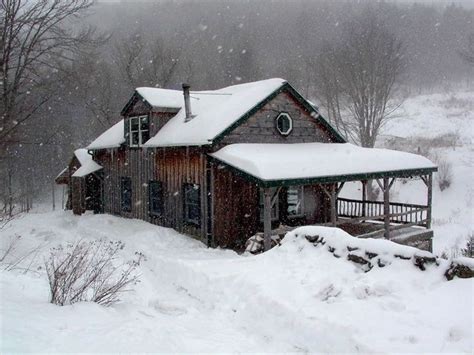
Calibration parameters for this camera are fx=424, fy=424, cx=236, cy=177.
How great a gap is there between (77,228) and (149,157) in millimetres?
5118

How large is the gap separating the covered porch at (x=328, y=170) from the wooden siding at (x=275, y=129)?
38 centimetres

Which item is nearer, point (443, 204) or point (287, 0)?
point (443, 204)

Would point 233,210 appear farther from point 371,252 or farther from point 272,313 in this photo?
point 272,313

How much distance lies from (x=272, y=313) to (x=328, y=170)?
8.58 metres

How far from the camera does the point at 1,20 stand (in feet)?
52.1

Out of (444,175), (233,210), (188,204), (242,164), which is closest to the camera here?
(242,164)

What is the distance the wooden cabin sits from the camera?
47.8 feet

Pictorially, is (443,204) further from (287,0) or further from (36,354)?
(287,0)

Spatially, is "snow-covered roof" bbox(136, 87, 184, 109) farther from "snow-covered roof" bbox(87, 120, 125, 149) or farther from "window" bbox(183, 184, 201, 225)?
"window" bbox(183, 184, 201, 225)

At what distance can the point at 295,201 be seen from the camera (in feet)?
57.3

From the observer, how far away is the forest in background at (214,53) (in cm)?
4372

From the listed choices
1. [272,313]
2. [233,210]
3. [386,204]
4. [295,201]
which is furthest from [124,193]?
[272,313]

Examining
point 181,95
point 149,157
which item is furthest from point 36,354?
point 181,95

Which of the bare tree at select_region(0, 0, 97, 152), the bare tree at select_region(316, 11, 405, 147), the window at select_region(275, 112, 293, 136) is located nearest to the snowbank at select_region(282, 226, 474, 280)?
the window at select_region(275, 112, 293, 136)
